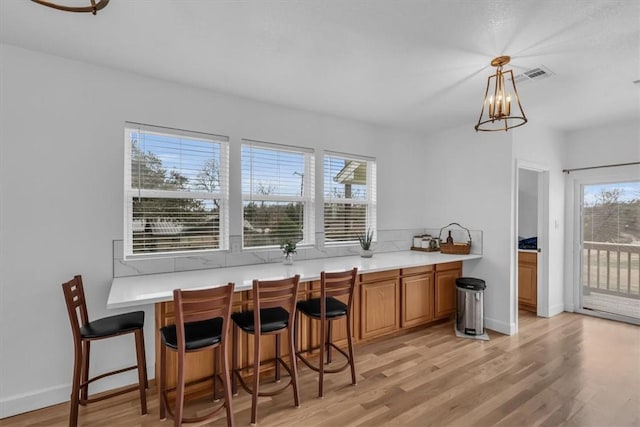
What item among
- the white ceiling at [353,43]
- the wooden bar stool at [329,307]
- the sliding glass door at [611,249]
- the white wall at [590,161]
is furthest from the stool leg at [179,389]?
the sliding glass door at [611,249]

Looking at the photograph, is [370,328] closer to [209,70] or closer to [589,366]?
[589,366]

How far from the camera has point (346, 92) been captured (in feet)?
10.3

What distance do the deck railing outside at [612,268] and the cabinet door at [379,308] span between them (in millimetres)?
3050

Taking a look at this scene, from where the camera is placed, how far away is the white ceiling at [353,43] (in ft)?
6.11

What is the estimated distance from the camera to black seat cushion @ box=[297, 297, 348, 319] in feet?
8.48

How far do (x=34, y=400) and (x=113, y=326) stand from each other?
899mm

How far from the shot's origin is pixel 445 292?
161 inches

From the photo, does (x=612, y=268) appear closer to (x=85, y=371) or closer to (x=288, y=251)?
(x=288, y=251)

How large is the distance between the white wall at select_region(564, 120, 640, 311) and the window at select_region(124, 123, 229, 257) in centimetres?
474

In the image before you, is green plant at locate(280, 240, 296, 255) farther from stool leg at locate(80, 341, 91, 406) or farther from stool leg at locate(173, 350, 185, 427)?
stool leg at locate(80, 341, 91, 406)

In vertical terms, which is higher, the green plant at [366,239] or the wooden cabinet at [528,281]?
the green plant at [366,239]

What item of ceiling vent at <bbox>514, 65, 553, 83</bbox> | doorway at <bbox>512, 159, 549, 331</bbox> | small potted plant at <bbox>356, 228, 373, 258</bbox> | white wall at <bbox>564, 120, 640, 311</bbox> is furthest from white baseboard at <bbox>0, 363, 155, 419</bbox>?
white wall at <bbox>564, 120, 640, 311</bbox>

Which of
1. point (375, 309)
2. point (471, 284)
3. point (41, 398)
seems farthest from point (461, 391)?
point (41, 398)

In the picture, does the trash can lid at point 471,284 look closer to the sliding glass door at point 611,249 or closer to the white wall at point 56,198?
the sliding glass door at point 611,249
